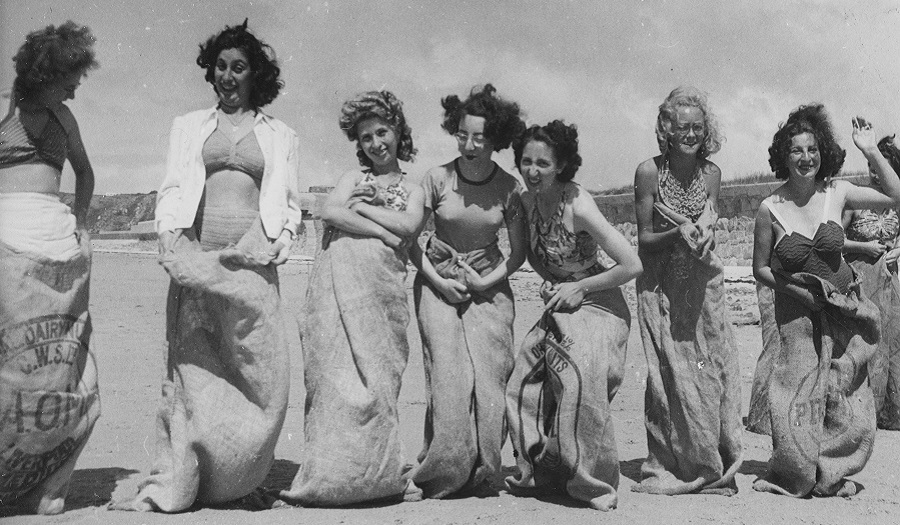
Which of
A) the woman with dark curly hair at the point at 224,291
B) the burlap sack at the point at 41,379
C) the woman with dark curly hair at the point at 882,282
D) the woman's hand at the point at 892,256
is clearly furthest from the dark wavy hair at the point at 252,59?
the woman's hand at the point at 892,256

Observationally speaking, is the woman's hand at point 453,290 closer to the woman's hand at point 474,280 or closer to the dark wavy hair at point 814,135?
the woman's hand at point 474,280

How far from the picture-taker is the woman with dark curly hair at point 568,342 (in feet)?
15.8

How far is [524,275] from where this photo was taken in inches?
619

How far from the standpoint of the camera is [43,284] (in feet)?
14.3

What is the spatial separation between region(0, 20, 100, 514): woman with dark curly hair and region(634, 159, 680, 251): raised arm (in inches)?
116

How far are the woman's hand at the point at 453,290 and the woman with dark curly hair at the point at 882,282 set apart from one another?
385 centimetres

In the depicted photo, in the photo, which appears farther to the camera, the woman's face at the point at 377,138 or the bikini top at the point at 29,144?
the woman's face at the point at 377,138

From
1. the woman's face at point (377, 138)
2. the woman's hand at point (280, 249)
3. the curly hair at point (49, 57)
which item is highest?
the curly hair at point (49, 57)

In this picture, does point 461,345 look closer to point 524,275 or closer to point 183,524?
point 183,524

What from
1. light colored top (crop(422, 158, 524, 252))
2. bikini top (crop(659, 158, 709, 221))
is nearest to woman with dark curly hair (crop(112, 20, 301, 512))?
light colored top (crop(422, 158, 524, 252))

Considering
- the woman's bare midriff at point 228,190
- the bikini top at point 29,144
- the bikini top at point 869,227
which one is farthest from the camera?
the bikini top at point 869,227

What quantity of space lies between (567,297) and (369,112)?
141 cm

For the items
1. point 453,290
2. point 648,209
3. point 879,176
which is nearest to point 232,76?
point 453,290

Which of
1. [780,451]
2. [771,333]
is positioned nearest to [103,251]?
[771,333]
